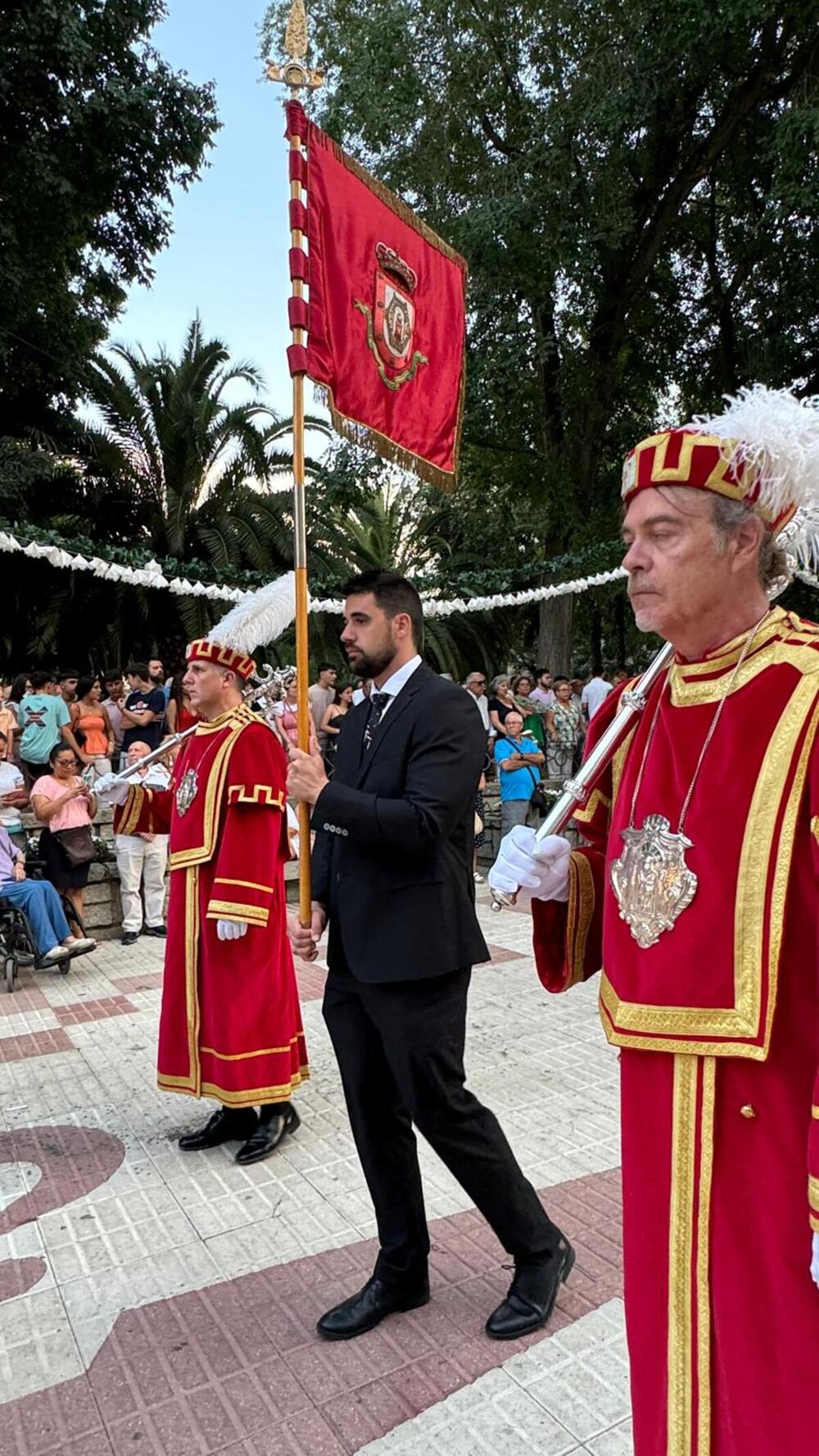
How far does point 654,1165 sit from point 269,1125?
271cm

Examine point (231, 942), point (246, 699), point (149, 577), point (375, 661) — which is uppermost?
point (149, 577)

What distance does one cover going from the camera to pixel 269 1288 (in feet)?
10.1

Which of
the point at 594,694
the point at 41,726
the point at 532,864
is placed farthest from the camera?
the point at 594,694

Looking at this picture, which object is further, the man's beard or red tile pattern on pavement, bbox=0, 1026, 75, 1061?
red tile pattern on pavement, bbox=0, 1026, 75, 1061

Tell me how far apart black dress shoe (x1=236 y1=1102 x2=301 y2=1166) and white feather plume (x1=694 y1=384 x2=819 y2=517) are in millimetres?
3328

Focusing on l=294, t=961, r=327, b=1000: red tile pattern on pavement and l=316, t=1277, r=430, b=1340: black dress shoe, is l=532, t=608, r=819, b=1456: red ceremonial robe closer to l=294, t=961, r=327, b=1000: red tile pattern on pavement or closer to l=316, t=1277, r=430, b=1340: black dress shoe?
l=316, t=1277, r=430, b=1340: black dress shoe

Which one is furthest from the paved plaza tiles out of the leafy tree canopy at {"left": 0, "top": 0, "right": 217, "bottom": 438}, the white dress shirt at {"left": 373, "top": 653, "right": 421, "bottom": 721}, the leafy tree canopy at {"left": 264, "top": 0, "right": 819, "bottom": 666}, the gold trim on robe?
the leafy tree canopy at {"left": 0, "top": 0, "right": 217, "bottom": 438}

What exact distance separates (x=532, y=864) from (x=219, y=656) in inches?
101

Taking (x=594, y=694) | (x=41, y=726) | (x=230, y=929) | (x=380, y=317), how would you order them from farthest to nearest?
(x=594, y=694), (x=41, y=726), (x=230, y=929), (x=380, y=317)

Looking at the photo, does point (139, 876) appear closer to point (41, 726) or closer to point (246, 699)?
point (41, 726)

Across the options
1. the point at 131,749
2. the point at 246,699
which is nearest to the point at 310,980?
the point at 131,749

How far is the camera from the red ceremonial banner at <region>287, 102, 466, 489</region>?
3.18 meters

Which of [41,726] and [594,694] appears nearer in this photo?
[41,726]

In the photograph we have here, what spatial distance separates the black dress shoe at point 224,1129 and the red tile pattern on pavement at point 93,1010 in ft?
6.49
